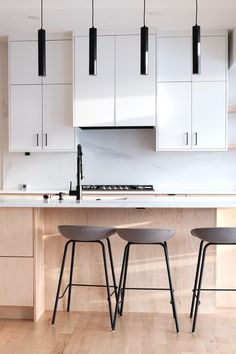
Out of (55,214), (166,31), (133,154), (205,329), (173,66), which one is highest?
(166,31)

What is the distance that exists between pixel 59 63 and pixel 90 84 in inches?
18.7

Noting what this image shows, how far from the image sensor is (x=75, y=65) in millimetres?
5203

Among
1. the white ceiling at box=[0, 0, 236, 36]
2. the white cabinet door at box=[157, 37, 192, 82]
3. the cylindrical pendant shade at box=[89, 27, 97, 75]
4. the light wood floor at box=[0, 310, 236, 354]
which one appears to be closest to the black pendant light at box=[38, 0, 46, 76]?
the cylindrical pendant shade at box=[89, 27, 97, 75]

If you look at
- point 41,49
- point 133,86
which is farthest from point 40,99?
point 41,49

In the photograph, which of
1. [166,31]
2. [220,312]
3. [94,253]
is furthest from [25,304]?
[166,31]

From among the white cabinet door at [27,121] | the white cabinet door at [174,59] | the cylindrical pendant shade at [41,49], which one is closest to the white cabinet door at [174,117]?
the white cabinet door at [174,59]

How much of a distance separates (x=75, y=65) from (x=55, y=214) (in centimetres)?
233

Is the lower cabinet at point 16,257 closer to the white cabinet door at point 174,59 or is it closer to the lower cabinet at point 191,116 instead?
the lower cabinet at point 191,116

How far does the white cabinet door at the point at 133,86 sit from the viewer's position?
203 inches

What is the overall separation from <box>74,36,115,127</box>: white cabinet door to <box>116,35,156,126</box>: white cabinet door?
0.11 meters

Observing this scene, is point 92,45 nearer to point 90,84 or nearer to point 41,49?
point 41,49

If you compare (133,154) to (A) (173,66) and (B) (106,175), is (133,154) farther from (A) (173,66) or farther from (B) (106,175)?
(A) (173,66)

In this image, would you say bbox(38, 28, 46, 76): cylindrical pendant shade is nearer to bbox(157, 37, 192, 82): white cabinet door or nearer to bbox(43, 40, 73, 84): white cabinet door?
bbox(43, 40, 73, 84): white cabinet door

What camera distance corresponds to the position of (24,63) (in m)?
5.32
